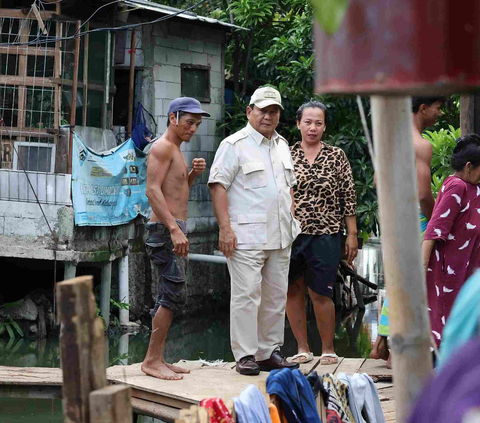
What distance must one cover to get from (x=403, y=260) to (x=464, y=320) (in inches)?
7.9

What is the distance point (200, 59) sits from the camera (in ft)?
48.2

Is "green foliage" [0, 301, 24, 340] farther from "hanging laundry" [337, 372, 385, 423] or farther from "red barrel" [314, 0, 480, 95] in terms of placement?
"red barrel" [314, 0, 480, 95]

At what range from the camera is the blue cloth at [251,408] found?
3.67 m

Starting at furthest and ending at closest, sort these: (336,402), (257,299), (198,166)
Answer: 1. (198,166)
2. (257,299)
3. (336,402)

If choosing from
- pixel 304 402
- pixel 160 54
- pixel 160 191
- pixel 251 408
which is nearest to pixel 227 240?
pixel 160 191

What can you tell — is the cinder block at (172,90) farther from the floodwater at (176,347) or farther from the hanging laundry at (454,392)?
the hanging laundry at (454,392)

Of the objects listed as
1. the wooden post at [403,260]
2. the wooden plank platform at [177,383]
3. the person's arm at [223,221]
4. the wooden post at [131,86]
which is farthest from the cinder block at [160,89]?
the wooden post at [403,260]

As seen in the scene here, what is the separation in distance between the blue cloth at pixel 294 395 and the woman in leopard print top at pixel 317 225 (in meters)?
1.96

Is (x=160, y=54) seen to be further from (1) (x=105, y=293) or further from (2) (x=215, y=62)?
(1) (x=105, y=293)

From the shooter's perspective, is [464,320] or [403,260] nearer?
[464,320]

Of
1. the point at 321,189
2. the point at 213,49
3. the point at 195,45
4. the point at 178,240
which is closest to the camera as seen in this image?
the point at 178,240

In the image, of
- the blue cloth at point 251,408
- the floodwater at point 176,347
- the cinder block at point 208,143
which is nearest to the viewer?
the blue cloth at point 251,408

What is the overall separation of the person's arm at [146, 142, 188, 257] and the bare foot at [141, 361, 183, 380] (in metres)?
0.71

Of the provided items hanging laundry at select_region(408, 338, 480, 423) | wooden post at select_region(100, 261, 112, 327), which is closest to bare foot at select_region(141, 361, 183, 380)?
hanging laundry at select_region(408, 338, 480, 423)
